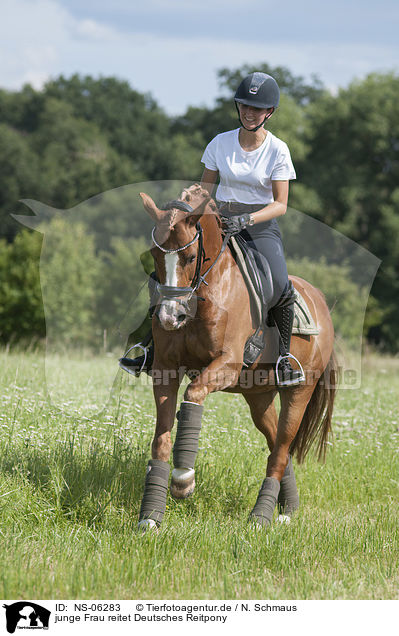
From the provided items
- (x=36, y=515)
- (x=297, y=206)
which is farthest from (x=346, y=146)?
(x=36, y=515)

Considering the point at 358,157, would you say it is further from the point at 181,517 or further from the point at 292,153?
the point at 181,517

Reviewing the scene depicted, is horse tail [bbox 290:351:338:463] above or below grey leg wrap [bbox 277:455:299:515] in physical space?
above

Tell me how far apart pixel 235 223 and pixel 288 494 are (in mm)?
2752

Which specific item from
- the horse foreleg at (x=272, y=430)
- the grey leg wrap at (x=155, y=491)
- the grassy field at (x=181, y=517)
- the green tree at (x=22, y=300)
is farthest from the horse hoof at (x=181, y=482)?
the green tree at (x=22, y=300)

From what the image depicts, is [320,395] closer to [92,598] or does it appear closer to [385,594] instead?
[385,594]

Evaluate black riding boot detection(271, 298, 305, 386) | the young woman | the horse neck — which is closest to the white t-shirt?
the young woman

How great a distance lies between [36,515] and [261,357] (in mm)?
2198

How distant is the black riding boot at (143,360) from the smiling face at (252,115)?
1.82 meters

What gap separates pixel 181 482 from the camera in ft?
14.6

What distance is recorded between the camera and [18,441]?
6.15 metres

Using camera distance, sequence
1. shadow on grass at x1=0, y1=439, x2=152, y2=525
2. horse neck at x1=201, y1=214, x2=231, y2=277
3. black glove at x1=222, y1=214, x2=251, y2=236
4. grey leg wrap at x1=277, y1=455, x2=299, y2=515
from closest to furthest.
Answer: horse neck at x1=201, y1=214, x2=231, y2=277 → black glove at x1=222, y1=214, x2=251, y2=236 → shadow on grass at x1=0, y1=439, x2=152, y2=525 → grey leg wrap at x1=277, y1=455, x2=299, y2=515

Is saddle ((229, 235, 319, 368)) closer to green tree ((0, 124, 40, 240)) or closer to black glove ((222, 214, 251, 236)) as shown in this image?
black glove ((222, 214, 251, 236))

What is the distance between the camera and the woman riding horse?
5.17 m
